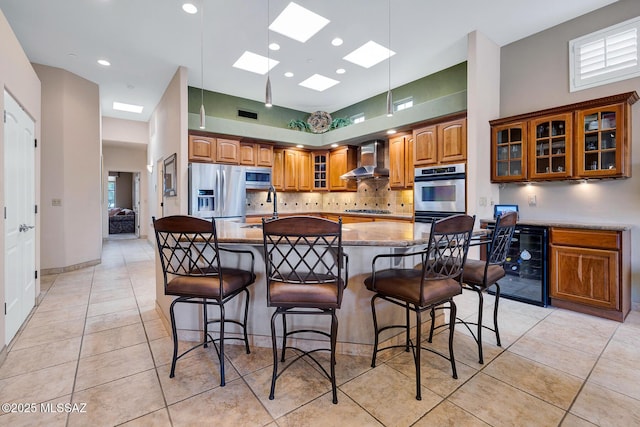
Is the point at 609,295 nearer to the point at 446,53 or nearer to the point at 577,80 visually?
the point at 577,80

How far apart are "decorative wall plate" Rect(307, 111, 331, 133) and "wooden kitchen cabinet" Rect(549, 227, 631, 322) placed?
4694mm

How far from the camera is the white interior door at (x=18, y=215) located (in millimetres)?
2393

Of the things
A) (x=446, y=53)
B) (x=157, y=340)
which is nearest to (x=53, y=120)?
(x=157, y=340)

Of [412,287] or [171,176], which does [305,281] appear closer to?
[412,287]

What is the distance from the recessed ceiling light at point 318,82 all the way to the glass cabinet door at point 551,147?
10.5 ft

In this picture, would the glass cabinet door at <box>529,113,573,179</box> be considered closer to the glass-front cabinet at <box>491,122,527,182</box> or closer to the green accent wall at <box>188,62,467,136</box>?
the glass-front cabinet at <box>491,122,527,182</box>

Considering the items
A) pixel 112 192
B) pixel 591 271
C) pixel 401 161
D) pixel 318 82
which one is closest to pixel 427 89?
pixel 401 161

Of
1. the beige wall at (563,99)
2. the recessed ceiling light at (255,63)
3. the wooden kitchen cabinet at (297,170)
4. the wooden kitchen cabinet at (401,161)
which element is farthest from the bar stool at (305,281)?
the wooden kitchen cabinet at (297,170)

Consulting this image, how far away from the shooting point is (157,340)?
2.47 m

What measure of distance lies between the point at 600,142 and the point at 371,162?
3.41m

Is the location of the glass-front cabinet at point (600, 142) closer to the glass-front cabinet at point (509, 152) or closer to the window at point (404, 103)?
the glass-front cabinet at point (509, 152)

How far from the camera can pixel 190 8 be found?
10.5 ft

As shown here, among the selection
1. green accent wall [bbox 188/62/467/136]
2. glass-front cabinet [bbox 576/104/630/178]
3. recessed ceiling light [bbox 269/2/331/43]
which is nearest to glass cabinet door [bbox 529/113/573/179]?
glass-front cabinet [bbox 576/104/630/178]

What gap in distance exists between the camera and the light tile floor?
1580mm
